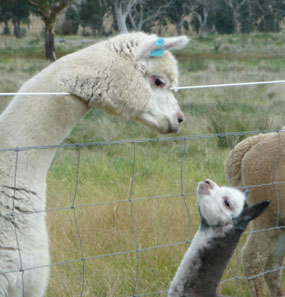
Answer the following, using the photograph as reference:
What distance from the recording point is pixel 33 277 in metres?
2.65

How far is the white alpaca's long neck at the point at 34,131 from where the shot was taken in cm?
271

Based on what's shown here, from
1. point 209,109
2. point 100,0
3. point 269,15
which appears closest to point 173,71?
point 209,109

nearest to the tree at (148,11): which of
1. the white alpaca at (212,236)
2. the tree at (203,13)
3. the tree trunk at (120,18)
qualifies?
the tree at (203,13)

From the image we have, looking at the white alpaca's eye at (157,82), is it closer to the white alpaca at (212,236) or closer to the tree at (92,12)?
the white alpaca at (212,236)

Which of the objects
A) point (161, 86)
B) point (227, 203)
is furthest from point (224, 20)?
point (227, 203)

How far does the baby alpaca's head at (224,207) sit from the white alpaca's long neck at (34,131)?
0.79m

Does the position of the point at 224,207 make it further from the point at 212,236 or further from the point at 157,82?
the point at 157,82

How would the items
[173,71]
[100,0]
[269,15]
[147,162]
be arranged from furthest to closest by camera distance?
[269,15], [100,0], [147,162], [173,71]

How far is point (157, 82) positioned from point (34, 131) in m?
0.69

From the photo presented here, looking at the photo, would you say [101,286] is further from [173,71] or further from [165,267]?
[173,71]

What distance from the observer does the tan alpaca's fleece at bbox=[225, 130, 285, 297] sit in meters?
3.67

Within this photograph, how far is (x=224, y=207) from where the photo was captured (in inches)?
99.8

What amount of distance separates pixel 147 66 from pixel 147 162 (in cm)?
346

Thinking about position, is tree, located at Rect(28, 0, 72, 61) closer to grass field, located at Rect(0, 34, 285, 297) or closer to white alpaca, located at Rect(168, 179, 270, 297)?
grass field, located at Rect(0, 34, 285, 297)
